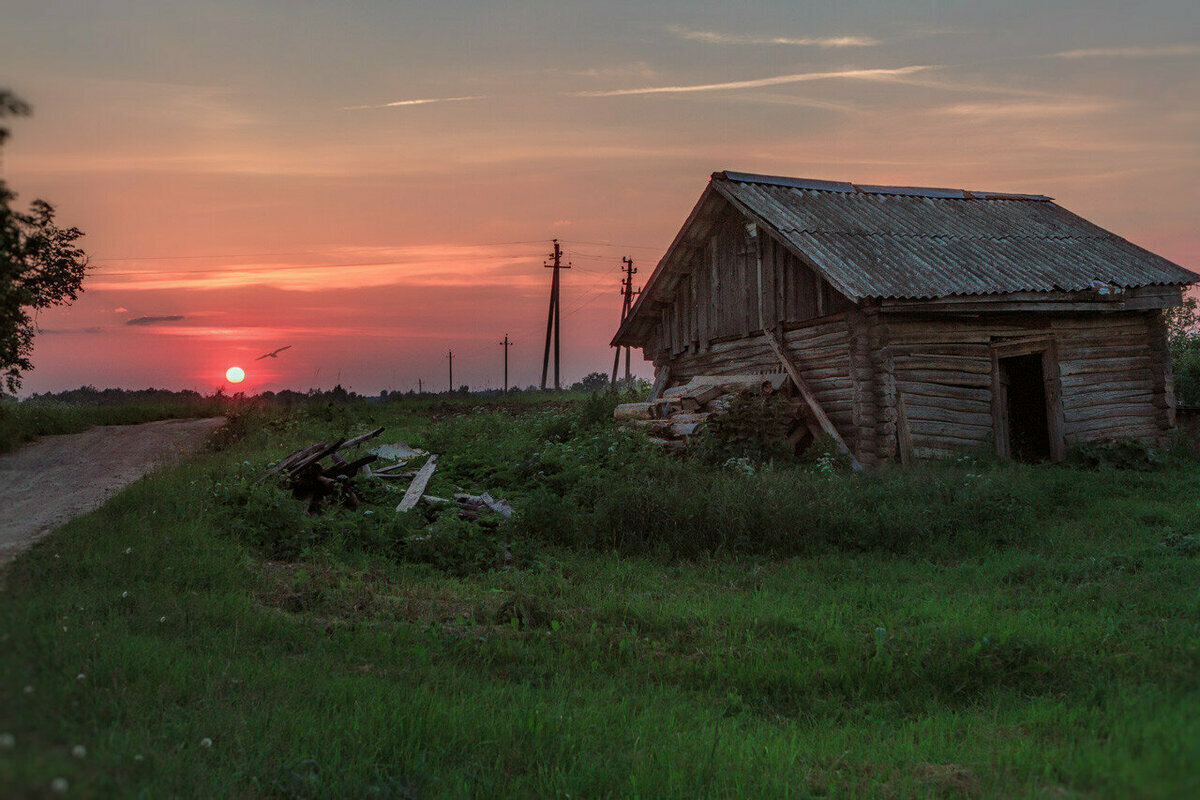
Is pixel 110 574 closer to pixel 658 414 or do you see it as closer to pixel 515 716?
pixel 515 716

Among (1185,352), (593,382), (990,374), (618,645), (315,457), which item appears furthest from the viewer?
(593,382)

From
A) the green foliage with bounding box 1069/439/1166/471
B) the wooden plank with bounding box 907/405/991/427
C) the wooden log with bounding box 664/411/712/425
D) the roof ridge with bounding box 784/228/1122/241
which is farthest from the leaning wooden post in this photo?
the green foliage with bounding box 1069/439/1166/471

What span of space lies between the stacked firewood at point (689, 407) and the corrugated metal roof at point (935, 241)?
2607 millimetres

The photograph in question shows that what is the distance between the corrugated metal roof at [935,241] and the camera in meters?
16.8

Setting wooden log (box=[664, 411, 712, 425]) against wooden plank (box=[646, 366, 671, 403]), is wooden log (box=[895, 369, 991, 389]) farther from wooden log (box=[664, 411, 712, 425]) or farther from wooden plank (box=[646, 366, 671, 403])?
wooden plank (box=[646, 366, 671, 403])

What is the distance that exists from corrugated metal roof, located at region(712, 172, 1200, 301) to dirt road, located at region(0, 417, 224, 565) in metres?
12.1

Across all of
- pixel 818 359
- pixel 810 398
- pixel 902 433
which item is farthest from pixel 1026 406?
pixel 810 398

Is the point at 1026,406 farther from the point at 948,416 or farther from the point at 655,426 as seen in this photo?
the point at 655,426

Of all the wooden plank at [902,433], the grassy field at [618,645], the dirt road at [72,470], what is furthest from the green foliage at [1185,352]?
the dirt road at [72,470]

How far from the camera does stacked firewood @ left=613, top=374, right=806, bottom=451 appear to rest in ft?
53.2

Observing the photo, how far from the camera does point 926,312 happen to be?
54.3 feet

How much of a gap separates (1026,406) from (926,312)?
542 cm

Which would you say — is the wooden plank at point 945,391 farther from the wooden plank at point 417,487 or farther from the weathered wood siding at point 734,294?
the wooden plank at point 417,487

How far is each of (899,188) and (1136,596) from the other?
16170 millimetres
